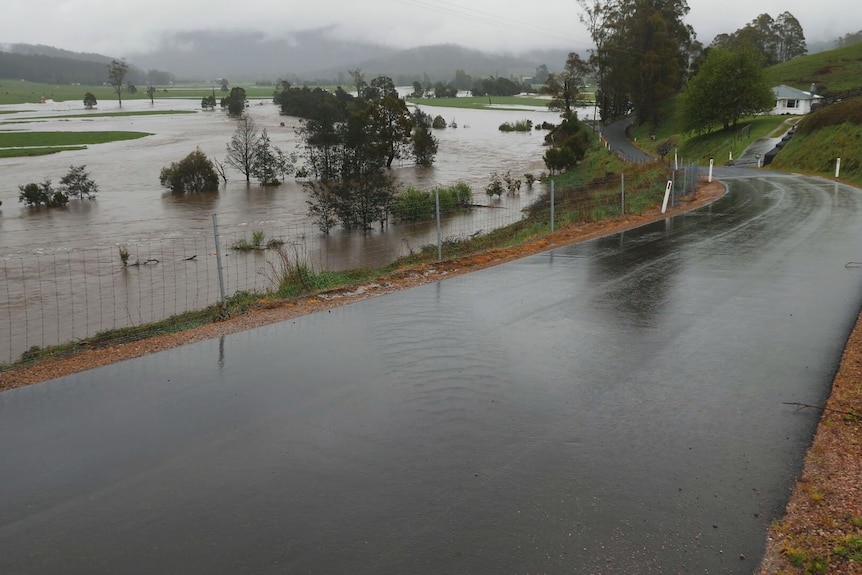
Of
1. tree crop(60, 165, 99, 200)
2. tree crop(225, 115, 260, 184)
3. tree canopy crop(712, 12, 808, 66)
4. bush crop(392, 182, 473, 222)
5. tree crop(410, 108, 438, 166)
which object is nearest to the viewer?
bush crop(392, 182, 473, 222)

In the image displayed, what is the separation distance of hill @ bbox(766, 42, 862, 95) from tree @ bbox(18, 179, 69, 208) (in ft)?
221

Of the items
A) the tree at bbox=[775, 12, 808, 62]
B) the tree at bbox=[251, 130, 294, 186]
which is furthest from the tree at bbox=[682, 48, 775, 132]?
the tree at bbox=[775, 12, 808, 62]

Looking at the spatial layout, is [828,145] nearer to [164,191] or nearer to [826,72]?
[164,191]

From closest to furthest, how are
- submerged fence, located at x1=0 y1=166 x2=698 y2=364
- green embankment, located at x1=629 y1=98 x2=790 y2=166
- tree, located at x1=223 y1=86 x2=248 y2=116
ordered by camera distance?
submerged fence, located at x1=0 y1=166 x2=698 y2=364, green embankment, located at x1=629 y1=98 x2=790 y2=166, tree, located at x1=223 y1=86 x2=248 y2=116

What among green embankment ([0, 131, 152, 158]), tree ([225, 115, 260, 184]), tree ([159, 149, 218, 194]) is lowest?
tree ([159, 149, 218, 194])

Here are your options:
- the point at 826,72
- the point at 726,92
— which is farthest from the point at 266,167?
the point at 826,72

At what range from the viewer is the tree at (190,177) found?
46.6 m

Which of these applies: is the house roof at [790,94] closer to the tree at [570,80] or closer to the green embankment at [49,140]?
the tree at [570,80]

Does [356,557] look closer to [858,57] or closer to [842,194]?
[842,194]

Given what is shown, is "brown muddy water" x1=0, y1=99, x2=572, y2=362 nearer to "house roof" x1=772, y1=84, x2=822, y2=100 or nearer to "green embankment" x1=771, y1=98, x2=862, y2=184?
"green embankment" x1=771, y1=98, x2=862, y2=184

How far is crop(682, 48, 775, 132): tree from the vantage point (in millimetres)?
57625

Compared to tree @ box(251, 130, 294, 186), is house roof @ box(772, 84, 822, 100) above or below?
above

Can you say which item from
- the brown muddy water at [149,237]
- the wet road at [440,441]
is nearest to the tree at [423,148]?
the brown muddy water at [149,237]

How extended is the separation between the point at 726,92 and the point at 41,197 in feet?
169
